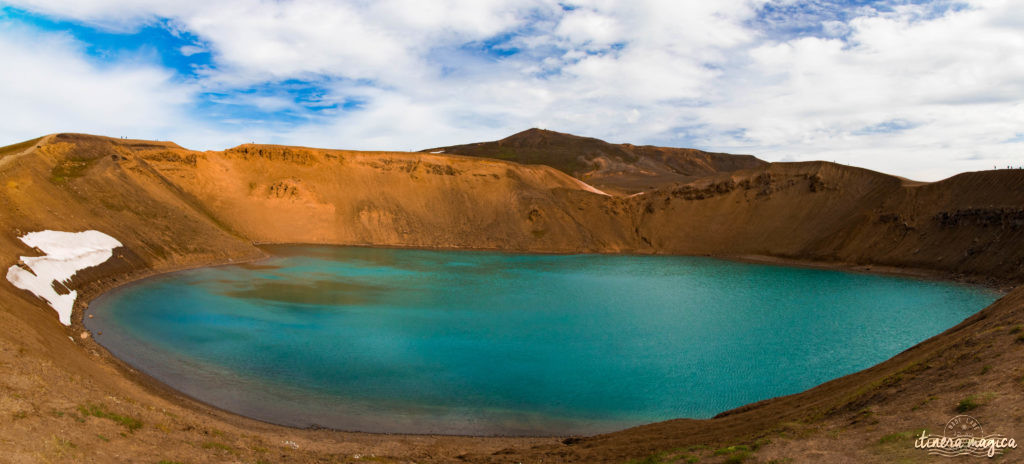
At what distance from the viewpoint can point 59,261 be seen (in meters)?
28.4

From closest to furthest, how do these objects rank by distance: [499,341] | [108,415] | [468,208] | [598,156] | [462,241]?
1. [108,415]
2. [499,341]
3. [462,241]
4. [468,208]
5. [598,156]

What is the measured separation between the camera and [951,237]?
4538 cm

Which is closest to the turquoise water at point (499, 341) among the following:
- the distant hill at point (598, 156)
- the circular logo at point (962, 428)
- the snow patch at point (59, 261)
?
the snow patch at point (59, 261)

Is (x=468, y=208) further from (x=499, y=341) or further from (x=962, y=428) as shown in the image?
(x=962, y=428)

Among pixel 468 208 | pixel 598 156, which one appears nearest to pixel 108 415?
pixel 468 208

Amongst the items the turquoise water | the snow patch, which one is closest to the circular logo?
the turquoise water

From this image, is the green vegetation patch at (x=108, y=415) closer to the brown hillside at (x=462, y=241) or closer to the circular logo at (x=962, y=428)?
the brown hillside at (x=462, y=241)

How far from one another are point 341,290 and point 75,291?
43.7ft

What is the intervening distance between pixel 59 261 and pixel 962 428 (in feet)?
120

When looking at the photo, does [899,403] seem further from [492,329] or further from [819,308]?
[819,308]

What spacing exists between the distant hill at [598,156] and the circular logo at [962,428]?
12845 cm

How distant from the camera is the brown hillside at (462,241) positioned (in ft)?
29.0

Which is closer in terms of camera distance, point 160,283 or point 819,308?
point 819,308

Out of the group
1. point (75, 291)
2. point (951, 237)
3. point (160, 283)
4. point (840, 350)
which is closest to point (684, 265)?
point (951, 237)
